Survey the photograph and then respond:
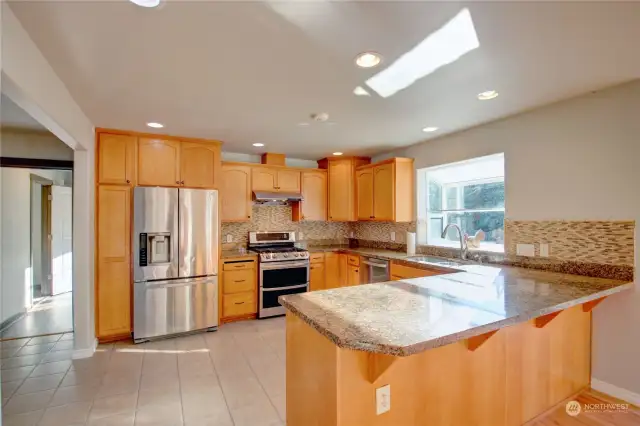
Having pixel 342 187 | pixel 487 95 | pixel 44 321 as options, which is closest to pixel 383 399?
pixel 487 95

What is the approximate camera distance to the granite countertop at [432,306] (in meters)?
1.17

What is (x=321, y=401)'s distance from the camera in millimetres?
1365

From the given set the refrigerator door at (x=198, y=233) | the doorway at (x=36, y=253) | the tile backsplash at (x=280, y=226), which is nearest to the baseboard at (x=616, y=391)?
the tile backsplash at (x=280, y=226)

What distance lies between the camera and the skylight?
4.95 feet

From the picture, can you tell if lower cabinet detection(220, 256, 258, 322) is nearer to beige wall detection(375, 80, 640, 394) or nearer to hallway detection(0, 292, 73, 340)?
hallway detection(0, 292, 73, 340)

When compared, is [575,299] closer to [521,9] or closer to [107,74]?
[521,9]

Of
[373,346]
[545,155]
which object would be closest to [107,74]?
[373,346]

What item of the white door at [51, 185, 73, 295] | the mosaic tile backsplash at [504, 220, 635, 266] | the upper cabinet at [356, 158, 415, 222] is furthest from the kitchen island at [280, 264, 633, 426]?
the white door at [51, 185, 73, 295]

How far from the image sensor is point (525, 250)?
2.77m

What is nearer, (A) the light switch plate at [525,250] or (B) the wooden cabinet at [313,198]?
(A) the light switch plate at [525,250]

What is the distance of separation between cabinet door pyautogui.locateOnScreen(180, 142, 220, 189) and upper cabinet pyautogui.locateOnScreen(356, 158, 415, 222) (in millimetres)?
2147

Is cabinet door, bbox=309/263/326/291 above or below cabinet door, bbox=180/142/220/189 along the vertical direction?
below

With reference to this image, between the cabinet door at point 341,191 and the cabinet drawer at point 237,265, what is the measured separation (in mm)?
1459

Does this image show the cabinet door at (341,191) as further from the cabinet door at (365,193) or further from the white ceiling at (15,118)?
the white ceiling at (15,118)
